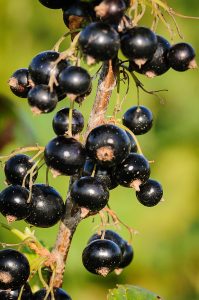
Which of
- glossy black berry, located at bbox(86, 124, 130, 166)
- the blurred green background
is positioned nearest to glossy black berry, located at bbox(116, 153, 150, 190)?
glossy black berry, located at bbox(86, 124, 130, 166)

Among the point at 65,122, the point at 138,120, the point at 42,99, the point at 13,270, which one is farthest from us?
the point at 138,120

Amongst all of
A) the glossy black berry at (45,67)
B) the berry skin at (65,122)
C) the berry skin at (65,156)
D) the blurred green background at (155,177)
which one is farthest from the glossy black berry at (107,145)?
the blurred green background at (155,177)

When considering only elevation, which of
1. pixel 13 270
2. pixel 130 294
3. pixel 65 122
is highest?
pixel 65 122

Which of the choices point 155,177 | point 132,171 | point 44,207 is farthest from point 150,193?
point 155,177

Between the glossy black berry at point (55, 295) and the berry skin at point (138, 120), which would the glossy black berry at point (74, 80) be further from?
the glossy black berry at point (55, 295)

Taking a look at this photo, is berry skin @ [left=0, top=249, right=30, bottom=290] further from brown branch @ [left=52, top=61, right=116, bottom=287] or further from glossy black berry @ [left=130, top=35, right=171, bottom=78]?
glossy black berry @ [left=130, top=35, right=171, bottom=78]

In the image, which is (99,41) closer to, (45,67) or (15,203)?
(45,67)

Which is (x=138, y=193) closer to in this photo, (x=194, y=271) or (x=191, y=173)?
(x=194, y=271)
